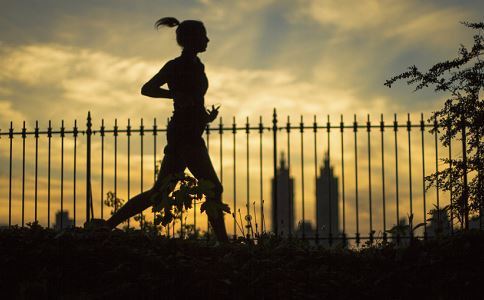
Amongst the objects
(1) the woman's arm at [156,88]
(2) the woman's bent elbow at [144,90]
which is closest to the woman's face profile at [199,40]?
(1) the woman's arm at [156,88]

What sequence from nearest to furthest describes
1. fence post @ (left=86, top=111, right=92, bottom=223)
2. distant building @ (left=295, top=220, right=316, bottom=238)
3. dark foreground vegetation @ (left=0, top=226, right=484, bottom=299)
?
dark foreground vegetation @ (left=0, top=226, right=484, bottom=299) → distant building @ (left=295, top=220, right=316, bottom=238) → fence post @ (left=86, top=111, right=92, bottom=223)

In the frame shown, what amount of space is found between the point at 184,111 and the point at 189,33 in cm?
90

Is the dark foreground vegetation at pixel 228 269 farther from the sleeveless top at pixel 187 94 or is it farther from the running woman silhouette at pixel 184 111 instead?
the sleeveless top at pixel 187 94

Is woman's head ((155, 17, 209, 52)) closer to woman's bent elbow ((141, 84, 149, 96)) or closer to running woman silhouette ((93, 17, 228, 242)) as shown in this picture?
running woman silhouette ((93, 17, 228, 242))

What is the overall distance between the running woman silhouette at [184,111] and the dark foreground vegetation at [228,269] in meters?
0.97

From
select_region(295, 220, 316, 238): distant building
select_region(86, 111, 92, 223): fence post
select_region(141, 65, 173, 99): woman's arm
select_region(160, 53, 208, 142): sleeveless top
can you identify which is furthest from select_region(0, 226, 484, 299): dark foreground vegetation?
select_region(86, 111, 92, 223): fence post

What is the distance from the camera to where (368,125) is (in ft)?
40.5

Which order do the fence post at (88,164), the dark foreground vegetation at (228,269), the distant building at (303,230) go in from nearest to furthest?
1. the dark foreground vegetation at (228,269)
2. the distant building at (303,230)
3. the fence post at (88,164)

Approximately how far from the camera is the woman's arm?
25.4ft

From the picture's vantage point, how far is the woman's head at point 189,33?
781cm

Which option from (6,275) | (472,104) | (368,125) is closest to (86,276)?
(6,275)

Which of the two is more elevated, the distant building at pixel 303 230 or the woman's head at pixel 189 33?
the woman's head at pixel 189 33

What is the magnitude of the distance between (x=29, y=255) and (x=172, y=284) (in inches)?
59.9

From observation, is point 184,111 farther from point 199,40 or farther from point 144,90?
point 199,40
